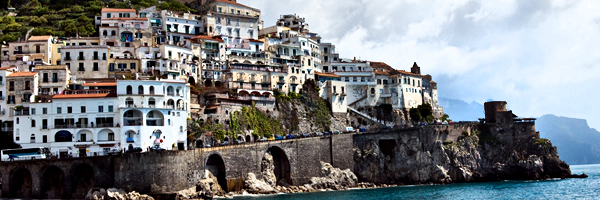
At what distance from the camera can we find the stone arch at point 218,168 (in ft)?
233

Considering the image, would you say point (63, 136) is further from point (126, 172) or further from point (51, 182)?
point (126, 172)

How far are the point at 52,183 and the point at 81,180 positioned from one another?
3.12 meters

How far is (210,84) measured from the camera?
292ft

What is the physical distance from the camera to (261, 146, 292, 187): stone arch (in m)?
78.2

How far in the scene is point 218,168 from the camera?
71.9m

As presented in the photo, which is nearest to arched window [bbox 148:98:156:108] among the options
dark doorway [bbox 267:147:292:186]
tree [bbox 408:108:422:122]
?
dark doorway [bbox 267:147:292:186]

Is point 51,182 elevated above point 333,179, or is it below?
above

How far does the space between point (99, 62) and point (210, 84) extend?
50.3ft

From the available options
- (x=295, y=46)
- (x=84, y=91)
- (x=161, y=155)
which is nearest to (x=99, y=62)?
(x=84, y=91)

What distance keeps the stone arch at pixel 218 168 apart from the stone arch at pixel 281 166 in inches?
302

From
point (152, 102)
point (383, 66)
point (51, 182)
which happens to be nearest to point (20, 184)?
point (51, 182)

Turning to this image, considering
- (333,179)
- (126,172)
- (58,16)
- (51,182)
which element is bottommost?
(333,179)

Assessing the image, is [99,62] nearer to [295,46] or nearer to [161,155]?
[161,155]

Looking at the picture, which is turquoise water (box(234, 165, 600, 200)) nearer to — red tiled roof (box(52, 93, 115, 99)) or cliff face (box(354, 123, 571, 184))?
cliff face (box(354, 123, 571, 184))
